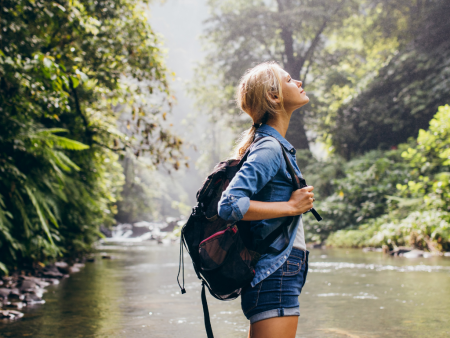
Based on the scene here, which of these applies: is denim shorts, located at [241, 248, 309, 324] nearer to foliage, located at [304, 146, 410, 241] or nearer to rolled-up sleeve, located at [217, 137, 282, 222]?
rolled-up sleeve, located at [217, 137, 282, 222]

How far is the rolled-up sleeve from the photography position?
1.80 m

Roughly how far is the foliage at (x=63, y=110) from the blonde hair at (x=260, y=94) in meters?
2.88

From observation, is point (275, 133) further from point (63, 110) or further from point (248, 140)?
point (63, 110)

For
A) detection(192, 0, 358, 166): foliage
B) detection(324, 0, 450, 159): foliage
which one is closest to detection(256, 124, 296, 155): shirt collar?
detection(324, 0, 450, 159): foliage

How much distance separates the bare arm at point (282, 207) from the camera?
1.89m

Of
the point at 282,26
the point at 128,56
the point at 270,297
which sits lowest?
the point at 270,297

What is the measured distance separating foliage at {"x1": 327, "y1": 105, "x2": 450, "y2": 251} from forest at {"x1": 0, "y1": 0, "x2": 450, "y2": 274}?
0.04 metres

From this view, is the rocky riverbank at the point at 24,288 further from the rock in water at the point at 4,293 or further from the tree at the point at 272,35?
the tree at the point at 272,35

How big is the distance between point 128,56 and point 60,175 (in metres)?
2.97

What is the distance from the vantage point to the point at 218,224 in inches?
78.2

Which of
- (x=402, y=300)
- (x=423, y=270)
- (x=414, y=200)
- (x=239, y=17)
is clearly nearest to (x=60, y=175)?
(x=402, y=300)

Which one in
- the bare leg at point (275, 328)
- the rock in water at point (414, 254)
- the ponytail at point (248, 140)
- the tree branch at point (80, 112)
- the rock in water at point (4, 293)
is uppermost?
the tree branch at point (80, 112)

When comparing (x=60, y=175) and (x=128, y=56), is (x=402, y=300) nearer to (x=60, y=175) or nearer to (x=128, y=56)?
(x=60, y=175)

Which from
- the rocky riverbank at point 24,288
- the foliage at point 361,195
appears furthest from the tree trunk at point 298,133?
the rocky riverbank at point 24,288
